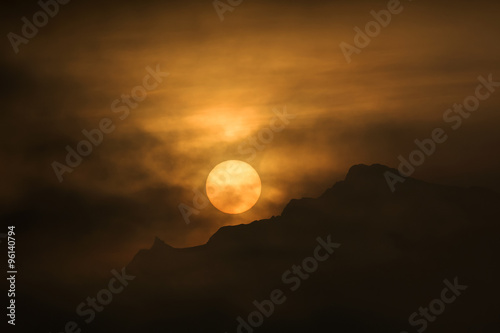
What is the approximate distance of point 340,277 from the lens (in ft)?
92.4

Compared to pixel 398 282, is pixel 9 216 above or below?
above

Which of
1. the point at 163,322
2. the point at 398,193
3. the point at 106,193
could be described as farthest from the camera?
the point at 398,193

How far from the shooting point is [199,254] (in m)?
29.9

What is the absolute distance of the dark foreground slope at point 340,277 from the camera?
76.9 feet

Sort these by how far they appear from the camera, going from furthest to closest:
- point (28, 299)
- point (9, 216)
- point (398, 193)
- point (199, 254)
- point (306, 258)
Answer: point (398, 193) → point (199, 254) → point (306, 258) → point (28, 299) → point (9, 216)

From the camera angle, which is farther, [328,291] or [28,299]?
[328,291]

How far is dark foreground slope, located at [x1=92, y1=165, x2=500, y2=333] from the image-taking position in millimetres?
23453

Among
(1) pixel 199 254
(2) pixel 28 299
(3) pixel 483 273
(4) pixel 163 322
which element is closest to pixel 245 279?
(4) pixel 163 322

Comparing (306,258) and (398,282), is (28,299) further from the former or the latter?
(398,282)

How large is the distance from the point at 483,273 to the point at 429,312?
2.80 metres

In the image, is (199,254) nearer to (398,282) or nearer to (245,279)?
(245,279)

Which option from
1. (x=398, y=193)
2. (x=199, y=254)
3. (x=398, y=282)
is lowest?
(x=398, y=282)

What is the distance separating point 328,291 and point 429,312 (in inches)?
298

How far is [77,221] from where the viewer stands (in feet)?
56.4
